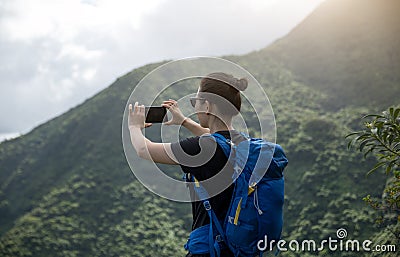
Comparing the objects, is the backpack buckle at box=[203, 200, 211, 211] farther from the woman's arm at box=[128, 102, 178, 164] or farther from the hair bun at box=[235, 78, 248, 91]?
the hair bun at box=[235, 78, 248, 91]

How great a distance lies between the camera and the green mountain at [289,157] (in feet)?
33.5

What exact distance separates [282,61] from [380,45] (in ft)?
15.4

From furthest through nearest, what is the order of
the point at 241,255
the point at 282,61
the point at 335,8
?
the point at 335,8 < the point at 282,61 < the point at 241,255

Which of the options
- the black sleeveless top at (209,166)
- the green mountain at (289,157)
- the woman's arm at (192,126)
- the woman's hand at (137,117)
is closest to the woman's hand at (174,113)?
the woman's arm at (192,126)

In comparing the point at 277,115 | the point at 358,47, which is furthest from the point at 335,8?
the point at 277,115

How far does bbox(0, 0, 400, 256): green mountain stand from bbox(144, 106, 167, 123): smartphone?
219 inches

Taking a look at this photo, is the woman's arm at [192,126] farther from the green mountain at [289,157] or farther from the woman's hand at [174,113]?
the green mountain at [289,157]

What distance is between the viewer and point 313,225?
367 inches

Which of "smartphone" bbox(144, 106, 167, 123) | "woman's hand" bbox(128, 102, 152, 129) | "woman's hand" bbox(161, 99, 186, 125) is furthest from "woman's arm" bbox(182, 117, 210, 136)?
"woman's hand" bbox(128, 102, 152, 129)

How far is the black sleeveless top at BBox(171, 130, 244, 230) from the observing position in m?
1.90

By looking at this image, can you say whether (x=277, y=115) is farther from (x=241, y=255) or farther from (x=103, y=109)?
(x=241, y=255)

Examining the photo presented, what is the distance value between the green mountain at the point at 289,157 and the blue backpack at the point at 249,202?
5.26m

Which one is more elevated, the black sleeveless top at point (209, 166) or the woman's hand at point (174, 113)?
the woman's hand at point (174, 113)

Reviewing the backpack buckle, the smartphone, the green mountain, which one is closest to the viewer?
the backpack buckle
